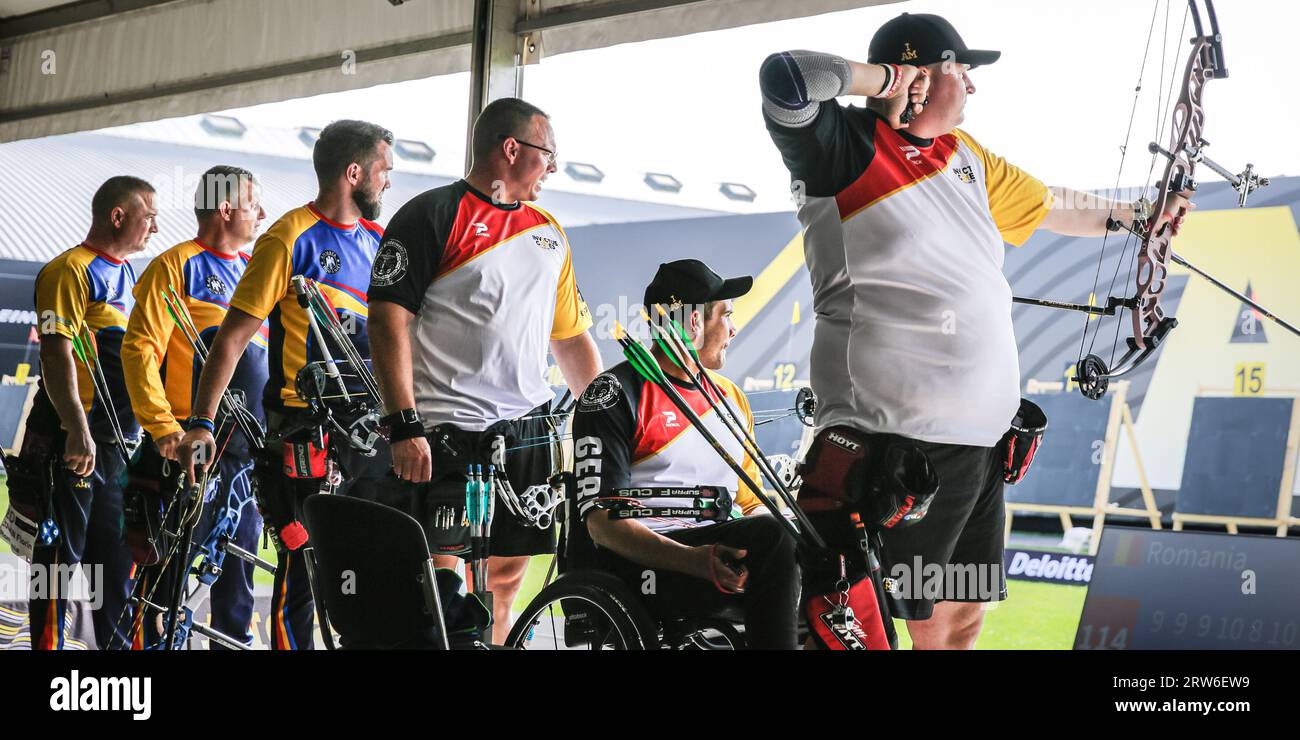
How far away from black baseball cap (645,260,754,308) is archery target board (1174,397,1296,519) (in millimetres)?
1872

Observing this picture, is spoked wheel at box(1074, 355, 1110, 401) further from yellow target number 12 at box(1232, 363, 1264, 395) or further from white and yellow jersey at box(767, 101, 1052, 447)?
yellow target number 12 at box(1232, 363, 1264, 395)

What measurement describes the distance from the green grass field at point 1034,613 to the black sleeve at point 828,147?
1.50 meters

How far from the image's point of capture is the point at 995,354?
251 cm

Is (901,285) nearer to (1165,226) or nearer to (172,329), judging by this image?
(1165,226)

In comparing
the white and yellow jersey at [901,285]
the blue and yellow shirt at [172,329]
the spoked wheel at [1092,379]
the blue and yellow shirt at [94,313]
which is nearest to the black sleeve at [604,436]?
the white and yellow jersey at [901,285]

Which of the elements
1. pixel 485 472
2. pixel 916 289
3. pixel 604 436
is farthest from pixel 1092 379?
pixel 485 472

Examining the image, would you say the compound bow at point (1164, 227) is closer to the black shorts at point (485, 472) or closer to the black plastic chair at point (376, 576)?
the black shorts at point (485, 472)

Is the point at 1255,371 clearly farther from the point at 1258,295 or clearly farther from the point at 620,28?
the point at 620,28

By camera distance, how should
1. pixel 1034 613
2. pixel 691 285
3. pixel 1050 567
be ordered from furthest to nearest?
pixel 1050 567 → pixel 1034 613 → pixel 691 285

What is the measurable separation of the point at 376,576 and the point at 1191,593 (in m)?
2.08

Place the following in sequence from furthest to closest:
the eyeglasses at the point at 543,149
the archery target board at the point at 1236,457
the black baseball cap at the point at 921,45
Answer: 1. the archery target board at the point at 1236,457
2. the eyeglasses at the point at 543,149
3. the black baseball cap at the point at 921,45

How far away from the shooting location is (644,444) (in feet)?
9.35

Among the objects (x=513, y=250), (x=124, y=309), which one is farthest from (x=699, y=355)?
(x=124, y=309)

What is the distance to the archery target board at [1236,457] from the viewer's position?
3.83m
